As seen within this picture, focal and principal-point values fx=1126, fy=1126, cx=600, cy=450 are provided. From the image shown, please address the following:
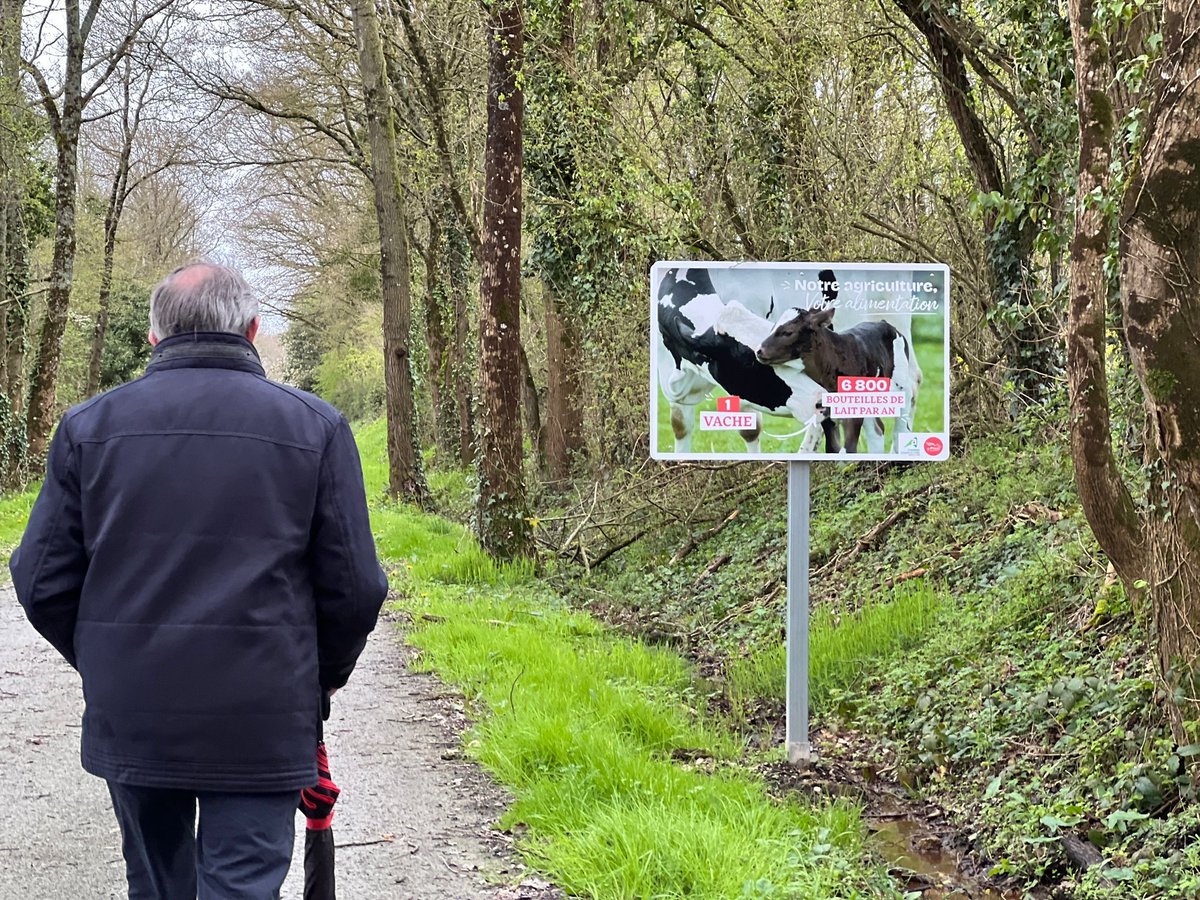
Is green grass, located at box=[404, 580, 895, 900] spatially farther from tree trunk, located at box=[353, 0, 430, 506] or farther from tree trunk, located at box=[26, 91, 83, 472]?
tree trunk, located at box=[26, 91, 83, 472]

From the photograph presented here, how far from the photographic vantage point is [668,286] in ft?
20.2

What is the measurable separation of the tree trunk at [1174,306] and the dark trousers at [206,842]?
3.97 meters

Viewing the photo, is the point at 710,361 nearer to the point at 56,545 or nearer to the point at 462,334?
the point at 56,545

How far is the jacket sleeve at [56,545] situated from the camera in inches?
112

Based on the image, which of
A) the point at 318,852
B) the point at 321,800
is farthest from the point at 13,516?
the point at 321,800

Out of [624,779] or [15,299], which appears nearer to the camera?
[624,779]

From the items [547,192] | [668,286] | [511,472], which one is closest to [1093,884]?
[668,286]

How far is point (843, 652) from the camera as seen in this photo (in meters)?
8.01

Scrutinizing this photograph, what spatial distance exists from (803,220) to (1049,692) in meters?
7.34

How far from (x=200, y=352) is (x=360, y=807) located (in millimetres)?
3052

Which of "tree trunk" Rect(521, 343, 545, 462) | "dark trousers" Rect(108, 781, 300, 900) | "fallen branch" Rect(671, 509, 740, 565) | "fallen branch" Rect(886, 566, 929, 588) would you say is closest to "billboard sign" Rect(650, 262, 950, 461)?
"fallen branch" Rect(886, 566, 929, 588)

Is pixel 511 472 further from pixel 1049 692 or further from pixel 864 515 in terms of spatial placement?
pixel 1049 692

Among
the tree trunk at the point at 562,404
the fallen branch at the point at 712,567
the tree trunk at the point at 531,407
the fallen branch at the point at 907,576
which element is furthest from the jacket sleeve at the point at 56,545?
the tree trunk at the point at 531,407

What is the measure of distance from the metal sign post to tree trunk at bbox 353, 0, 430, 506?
13.5 metres
